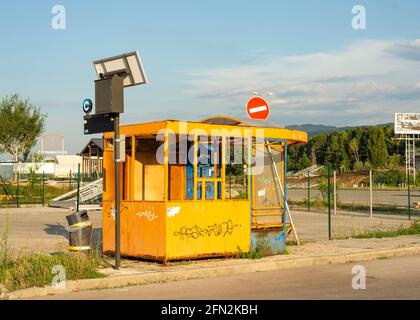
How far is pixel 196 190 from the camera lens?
13.6 m

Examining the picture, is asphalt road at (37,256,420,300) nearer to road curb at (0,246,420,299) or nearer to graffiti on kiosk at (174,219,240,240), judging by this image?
road curb at (0,246,420,299)

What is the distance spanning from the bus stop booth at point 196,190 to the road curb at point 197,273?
920 millimetres

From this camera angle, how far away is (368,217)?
28.5m

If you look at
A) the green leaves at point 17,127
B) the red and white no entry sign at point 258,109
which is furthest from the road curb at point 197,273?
the green leaves at point 17,127

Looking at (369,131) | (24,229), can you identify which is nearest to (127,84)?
(24,229)

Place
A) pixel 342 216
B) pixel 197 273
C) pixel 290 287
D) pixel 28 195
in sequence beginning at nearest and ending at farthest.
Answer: pixel 290 287
pixel 197 273
pixel 342 216
pixel 28 195

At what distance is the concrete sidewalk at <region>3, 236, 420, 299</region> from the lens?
35.4ft

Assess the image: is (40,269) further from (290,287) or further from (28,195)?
(28,195)

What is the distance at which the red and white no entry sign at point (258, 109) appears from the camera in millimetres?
16828

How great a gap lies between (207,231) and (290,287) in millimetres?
2895

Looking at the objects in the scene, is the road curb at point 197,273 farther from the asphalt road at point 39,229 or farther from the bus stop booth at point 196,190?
the asphalt road at point 39,229

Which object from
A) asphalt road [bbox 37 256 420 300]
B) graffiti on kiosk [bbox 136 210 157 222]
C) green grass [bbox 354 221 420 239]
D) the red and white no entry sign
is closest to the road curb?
asphalt road [bbox 37 256 420 300]

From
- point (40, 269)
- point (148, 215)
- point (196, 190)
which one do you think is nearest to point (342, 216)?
point (196, 190)
